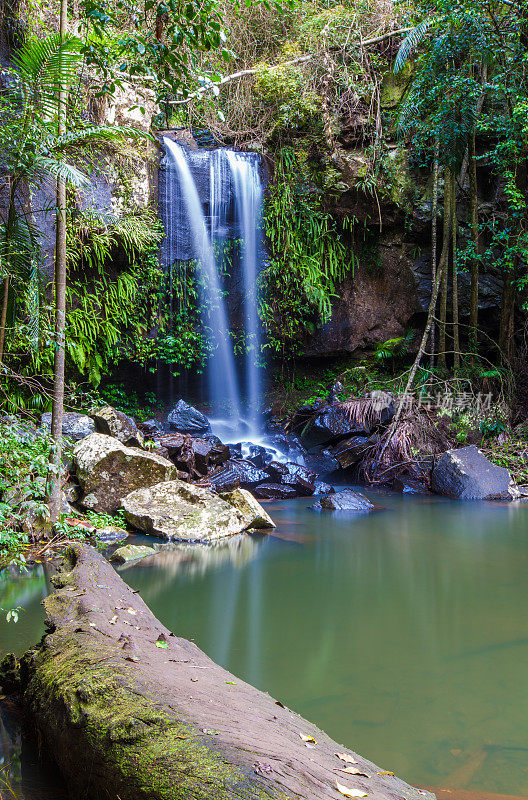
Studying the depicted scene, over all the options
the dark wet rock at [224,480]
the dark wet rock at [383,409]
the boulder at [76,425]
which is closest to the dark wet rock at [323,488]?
the dark wet rock at [224,480]

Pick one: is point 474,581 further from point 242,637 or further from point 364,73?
point 364,73

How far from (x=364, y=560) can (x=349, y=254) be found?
27.9ft

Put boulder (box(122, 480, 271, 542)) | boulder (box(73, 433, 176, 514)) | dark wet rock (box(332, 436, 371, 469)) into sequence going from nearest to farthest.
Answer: boulder (box(122, 480, 271, 542)), boulder (box(73, 433, 176, 514)), dark wet rock (box(332, 436, 371, 469))

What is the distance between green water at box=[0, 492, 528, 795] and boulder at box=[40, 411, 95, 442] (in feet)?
9.94

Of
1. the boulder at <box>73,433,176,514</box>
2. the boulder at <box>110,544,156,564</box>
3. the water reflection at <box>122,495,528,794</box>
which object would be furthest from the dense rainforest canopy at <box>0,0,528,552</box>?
the water reflection at <box>122,495,528,794</box>

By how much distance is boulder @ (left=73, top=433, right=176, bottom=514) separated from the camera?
5816 mm

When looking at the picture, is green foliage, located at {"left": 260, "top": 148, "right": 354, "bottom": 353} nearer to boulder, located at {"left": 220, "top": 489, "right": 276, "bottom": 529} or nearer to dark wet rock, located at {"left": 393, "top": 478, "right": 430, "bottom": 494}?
dark wet rock, located at {"left": 393, "top": 478, "right": 430, "bottom": 494}

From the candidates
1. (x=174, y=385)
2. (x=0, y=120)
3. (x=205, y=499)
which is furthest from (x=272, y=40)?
(x=205, y=499)

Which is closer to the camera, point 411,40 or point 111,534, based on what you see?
point 111,534

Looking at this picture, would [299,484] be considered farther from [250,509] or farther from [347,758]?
[347,758]

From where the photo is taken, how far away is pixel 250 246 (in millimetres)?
11469

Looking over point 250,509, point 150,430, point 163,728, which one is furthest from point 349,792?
point 150,430

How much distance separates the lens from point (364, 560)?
A: 188 inches

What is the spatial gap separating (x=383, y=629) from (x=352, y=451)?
6.06 meters
